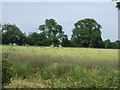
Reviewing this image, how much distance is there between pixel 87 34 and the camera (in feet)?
214

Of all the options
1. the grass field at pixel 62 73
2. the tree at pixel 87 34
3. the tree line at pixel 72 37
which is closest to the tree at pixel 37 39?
the tree line at pixel 72 37

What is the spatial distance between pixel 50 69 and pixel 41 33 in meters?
51.1

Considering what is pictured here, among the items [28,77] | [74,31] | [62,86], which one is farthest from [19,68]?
[74,31]

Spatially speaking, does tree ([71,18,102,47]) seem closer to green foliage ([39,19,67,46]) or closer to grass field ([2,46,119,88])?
green foliage ([39,19,67,46])

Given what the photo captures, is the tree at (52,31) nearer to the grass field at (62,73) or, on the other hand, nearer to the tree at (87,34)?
the tree at (87,34)

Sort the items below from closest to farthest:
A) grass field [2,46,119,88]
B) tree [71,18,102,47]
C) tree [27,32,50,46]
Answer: grass field [2,46,119,88]
tree [27,32,50,46]
tree [71,18,102,47]

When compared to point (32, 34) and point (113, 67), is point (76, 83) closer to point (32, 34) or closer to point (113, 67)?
point (113, 67)

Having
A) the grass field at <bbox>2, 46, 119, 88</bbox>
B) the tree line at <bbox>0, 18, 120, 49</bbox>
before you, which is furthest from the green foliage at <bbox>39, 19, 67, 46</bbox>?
the grass field at <bbox>2, 46, 119, 88</bbox>

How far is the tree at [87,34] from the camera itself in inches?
2397

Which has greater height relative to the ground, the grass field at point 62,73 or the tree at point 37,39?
the tree at point 37,39

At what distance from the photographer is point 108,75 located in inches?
301

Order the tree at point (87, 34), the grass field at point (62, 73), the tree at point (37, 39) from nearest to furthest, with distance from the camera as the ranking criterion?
the grass field at point (62, 73)
the tree at point (37, 39)
the tree at point (87, 34)

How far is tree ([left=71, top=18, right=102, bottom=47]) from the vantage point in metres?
60.9

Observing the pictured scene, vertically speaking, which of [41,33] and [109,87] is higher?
[41,33]
